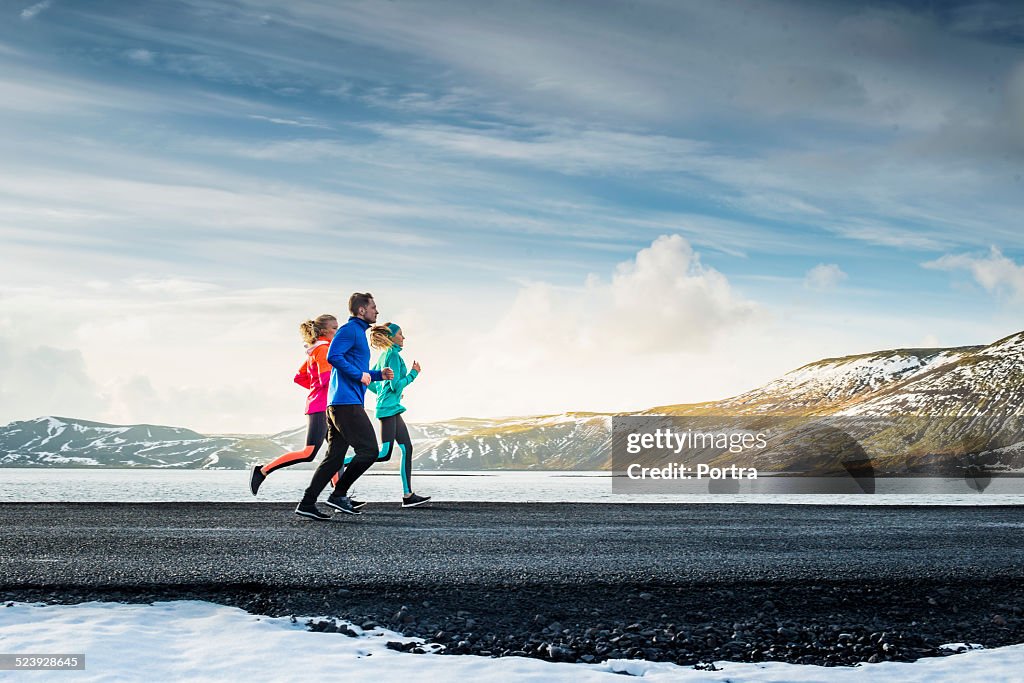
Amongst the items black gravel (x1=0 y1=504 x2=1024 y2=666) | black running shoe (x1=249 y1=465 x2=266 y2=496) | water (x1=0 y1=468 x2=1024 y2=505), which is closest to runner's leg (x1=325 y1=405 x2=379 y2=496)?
black gravel (x1=0 y1=504 x2=1024 y2=666)

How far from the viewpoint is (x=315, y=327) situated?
12.2m

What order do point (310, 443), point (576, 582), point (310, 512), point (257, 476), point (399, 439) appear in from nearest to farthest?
point (576, 582)
point (310, 512)
point (310, 443)
point (257, 476)
point (399, 439)

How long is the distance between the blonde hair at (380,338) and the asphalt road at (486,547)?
2.24 meters

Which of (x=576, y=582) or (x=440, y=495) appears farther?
(x=440, y=495)

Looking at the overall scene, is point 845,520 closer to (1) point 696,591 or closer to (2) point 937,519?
A: (2) point 937,519

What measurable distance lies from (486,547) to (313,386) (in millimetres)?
4910

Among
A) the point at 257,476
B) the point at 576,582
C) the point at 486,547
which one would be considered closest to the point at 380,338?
the point at 257,476

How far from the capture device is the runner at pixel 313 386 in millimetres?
11492

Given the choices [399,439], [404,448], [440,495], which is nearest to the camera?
[399,439]

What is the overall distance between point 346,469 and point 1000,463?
20670 centimetres

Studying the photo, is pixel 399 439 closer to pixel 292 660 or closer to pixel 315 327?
pixel 315 327

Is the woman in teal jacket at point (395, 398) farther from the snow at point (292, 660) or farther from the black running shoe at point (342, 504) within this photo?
the snow at point (292, 660)

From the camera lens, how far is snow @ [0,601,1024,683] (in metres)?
3.97

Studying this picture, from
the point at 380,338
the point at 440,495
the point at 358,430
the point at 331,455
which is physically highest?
the point at 380,338
